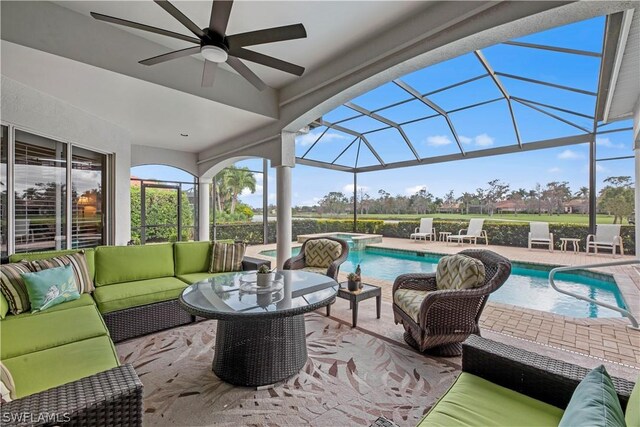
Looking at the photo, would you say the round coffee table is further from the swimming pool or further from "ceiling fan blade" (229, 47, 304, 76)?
the swimming pool

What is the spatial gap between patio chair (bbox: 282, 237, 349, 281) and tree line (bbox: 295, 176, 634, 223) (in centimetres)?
781

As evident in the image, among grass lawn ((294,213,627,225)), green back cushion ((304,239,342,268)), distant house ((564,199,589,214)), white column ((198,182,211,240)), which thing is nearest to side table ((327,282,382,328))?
green back cushion ((304,239,342,268))

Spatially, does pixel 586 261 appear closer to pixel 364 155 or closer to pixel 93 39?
pixel 364 155

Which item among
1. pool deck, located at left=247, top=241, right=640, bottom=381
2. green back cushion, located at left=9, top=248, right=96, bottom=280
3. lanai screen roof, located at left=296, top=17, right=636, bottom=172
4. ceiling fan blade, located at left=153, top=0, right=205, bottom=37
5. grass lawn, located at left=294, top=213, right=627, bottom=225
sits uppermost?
lanai screen roof, located at left=296, top=17, right=636, bottom=172

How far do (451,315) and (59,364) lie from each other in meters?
2.93

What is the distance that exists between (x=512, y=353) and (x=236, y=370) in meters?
1.93

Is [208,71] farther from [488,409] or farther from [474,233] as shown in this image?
[474,233]

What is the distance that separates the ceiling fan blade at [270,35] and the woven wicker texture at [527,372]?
8.24 ft

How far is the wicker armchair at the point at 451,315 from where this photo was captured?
259 cm

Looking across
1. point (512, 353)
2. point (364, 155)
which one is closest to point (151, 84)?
point (512, 353)

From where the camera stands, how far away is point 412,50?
9.77 feet

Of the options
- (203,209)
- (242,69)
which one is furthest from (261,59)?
(203,209)

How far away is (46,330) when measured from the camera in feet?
7.22

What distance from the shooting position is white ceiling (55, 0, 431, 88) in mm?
2854
